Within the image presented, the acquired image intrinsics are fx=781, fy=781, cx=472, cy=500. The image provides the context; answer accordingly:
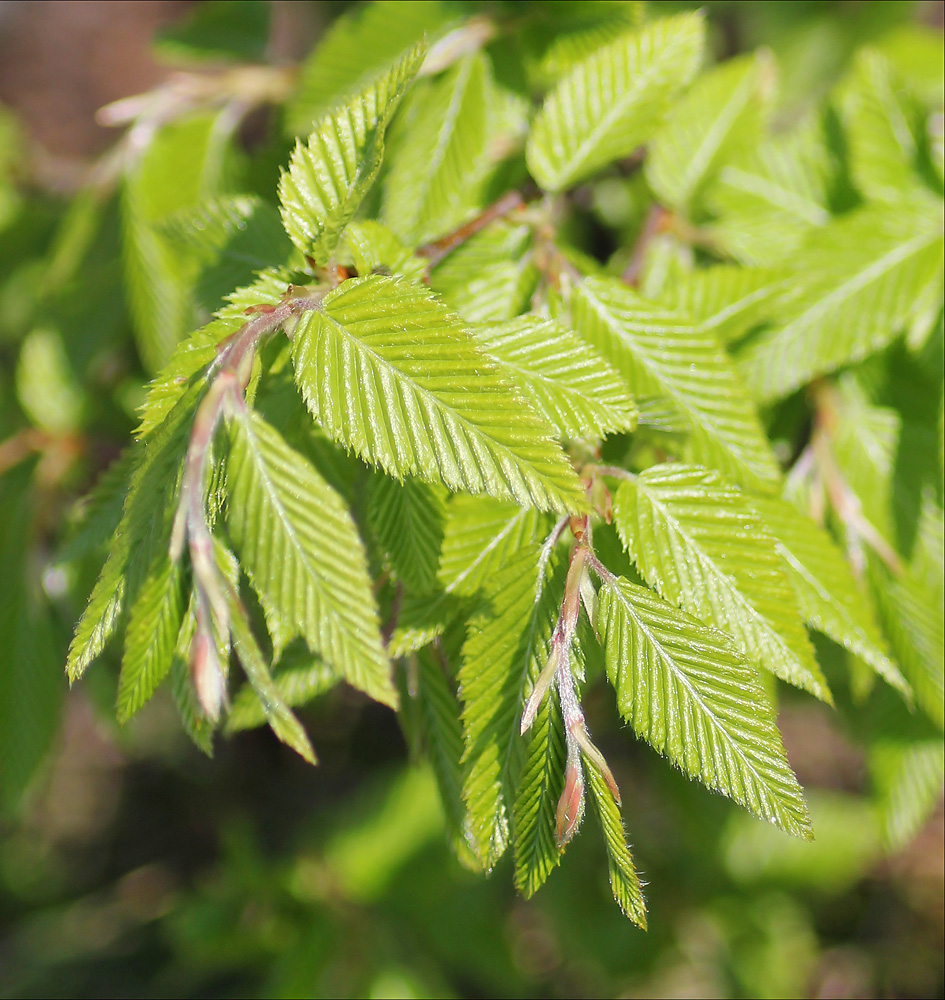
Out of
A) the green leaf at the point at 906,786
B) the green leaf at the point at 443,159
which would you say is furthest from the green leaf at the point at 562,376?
the green leaf at the point at 906,786

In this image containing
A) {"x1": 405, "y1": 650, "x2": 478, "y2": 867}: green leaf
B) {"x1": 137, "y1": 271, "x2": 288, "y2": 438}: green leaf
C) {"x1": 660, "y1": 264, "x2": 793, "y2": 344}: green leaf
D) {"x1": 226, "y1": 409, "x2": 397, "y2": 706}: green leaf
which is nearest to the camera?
{"x1": 226, "y1": 409, "x2": 397, "y2": 706}: green leaf

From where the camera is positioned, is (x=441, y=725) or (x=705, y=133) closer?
(x=441, y=725)

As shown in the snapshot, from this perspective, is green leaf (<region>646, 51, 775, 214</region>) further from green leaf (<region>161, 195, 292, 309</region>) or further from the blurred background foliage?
green leaf (<region>161, 195, 292, 309</region>)

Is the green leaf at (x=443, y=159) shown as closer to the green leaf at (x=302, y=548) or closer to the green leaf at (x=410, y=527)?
the green leaf at (x=410, y=527)

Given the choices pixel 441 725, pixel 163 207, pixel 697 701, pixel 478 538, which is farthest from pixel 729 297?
pixel 163 207

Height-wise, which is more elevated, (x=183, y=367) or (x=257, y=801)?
(x=183, y=367)

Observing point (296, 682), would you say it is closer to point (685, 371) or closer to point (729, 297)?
point (685, 371)

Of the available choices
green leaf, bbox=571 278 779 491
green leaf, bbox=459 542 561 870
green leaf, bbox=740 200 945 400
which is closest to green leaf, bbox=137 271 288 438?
green leaf, bbox=459 542 561 870
